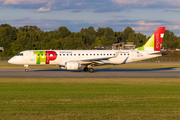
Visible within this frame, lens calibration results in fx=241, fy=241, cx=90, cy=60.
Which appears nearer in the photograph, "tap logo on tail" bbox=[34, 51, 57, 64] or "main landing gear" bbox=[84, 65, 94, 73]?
"main landing gear" bbox=[84, 65, 94, 73]

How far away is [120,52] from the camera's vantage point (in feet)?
121

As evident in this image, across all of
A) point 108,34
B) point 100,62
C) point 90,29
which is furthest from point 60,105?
point 90,29

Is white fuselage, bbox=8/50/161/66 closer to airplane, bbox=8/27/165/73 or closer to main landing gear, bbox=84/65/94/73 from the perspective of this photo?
airplane, bbox=8/27/165/73

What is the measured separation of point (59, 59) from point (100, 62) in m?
6.04

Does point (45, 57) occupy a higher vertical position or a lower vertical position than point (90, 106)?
higher

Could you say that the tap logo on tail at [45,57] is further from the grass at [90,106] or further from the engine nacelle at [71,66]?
Result: the grass at [90,106]

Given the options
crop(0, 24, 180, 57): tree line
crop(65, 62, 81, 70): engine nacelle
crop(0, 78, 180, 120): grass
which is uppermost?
crop(0, 24, 180, 57): tree line

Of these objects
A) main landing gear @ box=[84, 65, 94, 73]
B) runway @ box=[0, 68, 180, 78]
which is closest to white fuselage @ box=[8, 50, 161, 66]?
main landing gear @ box=[84, 65, 94, 73]

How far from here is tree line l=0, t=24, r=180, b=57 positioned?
4276 inches

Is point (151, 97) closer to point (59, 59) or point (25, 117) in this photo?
point (25, 117)

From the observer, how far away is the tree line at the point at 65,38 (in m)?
109

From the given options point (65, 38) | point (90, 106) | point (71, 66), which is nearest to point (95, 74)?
point (71, 66)

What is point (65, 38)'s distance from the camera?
12900 cm

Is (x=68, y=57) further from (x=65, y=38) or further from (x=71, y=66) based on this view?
(x=65, y=38)
